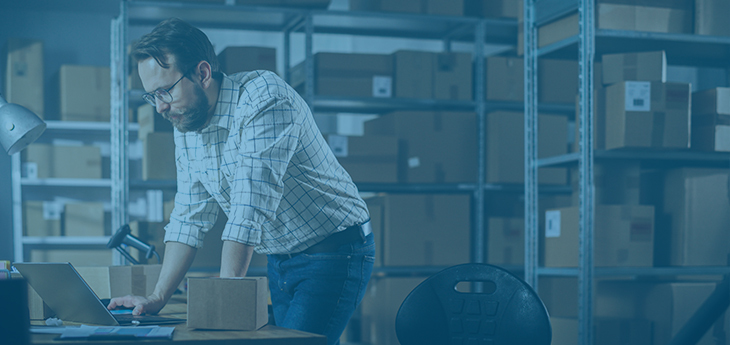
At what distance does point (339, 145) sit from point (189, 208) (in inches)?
66.3

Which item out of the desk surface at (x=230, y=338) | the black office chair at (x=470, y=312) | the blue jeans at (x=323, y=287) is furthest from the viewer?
the blue jeans at (x=323, y=287)

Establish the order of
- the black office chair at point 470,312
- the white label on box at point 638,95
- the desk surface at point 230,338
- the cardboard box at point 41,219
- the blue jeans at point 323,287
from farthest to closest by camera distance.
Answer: the cardboard box at point 41,219 < the white label on box at point 638,95 < the blue jeans at point 323,287 < the black office chair at point 470,312 < the desk surface at point 230,338

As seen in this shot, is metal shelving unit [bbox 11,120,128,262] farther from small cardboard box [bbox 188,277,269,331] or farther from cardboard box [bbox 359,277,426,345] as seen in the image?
small cardboard box [bbox 188,277,269,331]

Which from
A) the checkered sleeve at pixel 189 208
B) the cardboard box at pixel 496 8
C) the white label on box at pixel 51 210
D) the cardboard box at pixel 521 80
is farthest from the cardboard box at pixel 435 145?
the white label on box at pixel 51 210

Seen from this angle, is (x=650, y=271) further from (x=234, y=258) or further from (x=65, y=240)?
(x=65, y=240)

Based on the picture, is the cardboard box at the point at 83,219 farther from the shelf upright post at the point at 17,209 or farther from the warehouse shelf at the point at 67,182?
the shelf upright post at the point at 17,209

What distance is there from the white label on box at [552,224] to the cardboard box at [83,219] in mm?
3687

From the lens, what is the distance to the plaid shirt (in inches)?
51.1

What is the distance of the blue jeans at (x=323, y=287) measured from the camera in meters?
1.48

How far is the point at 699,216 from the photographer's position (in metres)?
2.68

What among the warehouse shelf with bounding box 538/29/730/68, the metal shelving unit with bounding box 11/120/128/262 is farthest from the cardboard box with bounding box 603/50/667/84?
the metal shelving unit with bounding box 11/120/128/262

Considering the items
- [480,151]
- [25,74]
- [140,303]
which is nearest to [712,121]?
[480,151]

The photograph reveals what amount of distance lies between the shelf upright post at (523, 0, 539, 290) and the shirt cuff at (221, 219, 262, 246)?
6.20 ft

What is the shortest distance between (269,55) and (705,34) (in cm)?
191
